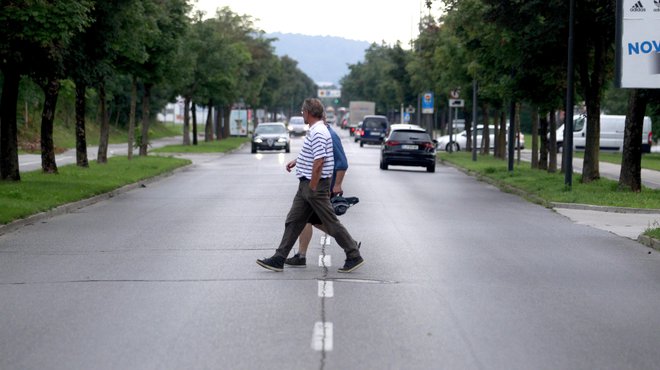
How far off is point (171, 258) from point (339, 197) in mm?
2183

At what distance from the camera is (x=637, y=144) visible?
83.9 feet

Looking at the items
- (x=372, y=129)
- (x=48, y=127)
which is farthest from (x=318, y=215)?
(x=372, y=129)

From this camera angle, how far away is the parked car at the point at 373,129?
7119 centimetres

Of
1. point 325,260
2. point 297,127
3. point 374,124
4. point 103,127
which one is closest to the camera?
point 325,260

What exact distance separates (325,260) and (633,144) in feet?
47.0

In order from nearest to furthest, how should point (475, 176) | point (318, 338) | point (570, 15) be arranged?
point (318, 338) < point (570, 15) < point (475, 176)

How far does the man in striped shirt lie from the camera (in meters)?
11.8

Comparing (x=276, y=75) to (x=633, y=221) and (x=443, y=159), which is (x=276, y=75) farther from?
(x=633, y=221)

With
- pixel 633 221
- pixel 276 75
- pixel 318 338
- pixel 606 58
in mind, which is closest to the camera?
pixel 318 338

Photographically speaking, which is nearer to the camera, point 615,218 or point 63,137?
point 615,218

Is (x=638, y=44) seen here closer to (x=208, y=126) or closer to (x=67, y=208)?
(x=67, y=208)

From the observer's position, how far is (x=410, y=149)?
38562mm

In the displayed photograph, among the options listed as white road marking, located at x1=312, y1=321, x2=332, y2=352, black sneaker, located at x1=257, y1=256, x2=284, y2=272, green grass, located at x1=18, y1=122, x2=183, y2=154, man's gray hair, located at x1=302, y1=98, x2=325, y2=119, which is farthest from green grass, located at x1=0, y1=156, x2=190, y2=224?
green grass, located at x1=18, y1=122, x2=183, y2=154

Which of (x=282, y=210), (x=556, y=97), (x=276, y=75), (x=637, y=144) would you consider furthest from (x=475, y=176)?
(x=276, y=75)
